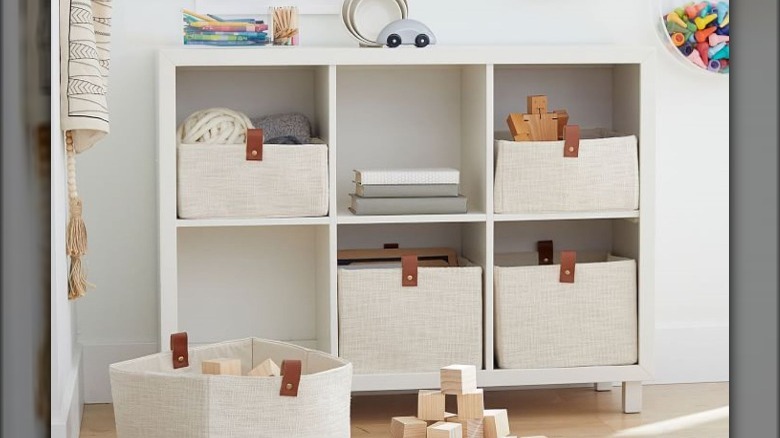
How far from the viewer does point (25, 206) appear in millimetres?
84

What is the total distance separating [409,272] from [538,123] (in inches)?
19.6

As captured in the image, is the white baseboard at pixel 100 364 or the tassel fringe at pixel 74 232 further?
the white baseboard at pixel 100 364

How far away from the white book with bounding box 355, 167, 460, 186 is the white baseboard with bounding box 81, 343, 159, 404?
32.1 inches

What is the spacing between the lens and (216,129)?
234 centimetres

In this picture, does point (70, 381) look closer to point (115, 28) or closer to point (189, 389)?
Answer: point (189, 389)

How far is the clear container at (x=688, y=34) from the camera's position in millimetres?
2678

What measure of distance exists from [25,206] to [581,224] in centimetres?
278

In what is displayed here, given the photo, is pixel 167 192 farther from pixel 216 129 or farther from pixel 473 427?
pixel 473 427

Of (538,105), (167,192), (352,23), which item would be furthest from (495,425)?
(352,23)

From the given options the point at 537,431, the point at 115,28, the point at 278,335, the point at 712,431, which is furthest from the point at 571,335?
the point at 115,28

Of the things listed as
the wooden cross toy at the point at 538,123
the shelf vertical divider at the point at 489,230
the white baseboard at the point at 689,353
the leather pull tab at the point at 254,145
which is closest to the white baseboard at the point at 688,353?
the white baseboard at the point at 689,353

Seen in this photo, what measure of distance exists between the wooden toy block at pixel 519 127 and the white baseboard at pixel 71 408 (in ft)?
3.97

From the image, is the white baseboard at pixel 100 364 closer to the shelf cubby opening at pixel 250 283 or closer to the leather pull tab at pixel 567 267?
the shelf cubby opening at pixel 250 283

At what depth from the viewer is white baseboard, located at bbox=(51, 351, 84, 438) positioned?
1930 millimetres
